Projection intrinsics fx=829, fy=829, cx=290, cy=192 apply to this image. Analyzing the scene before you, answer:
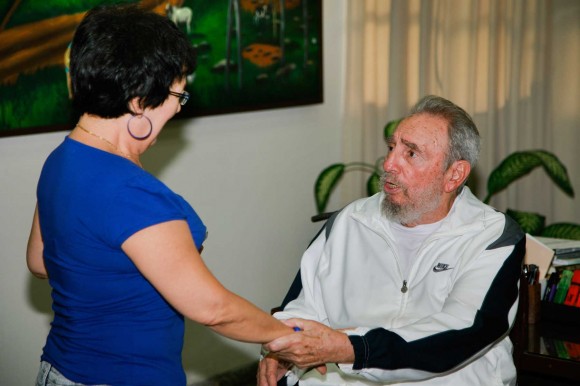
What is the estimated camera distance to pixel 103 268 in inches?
72.2

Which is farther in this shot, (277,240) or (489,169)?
(489,169)

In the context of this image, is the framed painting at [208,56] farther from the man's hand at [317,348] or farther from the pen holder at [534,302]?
the pen holder at [534,302]

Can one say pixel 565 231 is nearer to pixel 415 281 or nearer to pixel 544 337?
pixel 544 337

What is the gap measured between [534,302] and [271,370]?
3.40ft

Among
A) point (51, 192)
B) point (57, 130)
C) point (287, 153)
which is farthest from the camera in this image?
point (287, 153)

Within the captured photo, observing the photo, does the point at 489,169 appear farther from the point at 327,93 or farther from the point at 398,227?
the point at 398,227

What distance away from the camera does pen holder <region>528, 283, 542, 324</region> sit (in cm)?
290

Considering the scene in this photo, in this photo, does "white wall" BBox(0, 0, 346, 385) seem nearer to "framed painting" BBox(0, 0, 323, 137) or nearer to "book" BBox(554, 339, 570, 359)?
"framed painting" BBox(0, 0, 323, 137)

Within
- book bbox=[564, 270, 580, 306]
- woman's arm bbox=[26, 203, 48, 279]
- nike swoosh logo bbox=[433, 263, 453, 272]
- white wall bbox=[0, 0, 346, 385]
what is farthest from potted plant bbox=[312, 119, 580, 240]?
woman's arm bbox=[26, 203, 48, 279]

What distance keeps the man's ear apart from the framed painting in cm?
155

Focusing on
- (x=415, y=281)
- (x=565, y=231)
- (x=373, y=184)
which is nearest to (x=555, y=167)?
(x=565, y=231)

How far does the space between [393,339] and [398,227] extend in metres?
0.48

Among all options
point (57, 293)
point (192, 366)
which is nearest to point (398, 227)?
point (57, 293)

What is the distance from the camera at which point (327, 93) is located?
15.5 ft
